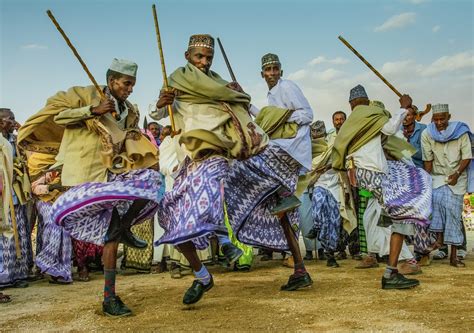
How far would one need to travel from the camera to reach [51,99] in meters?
5.44

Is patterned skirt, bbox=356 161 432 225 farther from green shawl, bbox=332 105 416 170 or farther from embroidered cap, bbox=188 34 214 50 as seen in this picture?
embroidered cap, bbox=188 34 214 50

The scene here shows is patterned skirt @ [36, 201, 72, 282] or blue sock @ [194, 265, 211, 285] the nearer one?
blue sock @ [194, 265, 211, 285]

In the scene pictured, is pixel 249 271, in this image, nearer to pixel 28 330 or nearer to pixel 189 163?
pixel 189 163

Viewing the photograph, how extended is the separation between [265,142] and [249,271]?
3215 millimetres

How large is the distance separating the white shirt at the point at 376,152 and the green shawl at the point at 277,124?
2.51 feet

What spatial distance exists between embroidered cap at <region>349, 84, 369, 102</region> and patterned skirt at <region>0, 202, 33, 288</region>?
455cm

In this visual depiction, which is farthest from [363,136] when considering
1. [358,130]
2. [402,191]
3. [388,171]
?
[402,191]

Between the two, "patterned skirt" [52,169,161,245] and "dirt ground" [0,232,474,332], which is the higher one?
"patterned skirt" [52,169,161,245]

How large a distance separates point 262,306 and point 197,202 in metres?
1.11

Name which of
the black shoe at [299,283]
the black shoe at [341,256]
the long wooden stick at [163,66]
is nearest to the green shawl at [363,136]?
→ the black shoe at [299,283]

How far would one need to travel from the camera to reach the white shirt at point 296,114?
249 inches

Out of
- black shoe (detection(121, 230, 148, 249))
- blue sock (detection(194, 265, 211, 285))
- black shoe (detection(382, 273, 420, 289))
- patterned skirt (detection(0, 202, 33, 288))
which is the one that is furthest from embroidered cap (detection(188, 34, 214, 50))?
patterned skirt (detection(0, 202, 33, 288))

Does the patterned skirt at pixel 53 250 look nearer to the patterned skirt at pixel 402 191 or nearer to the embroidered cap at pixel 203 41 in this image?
the embroidered cap at pixel 203 41

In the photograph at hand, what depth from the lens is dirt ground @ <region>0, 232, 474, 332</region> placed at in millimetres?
4406
